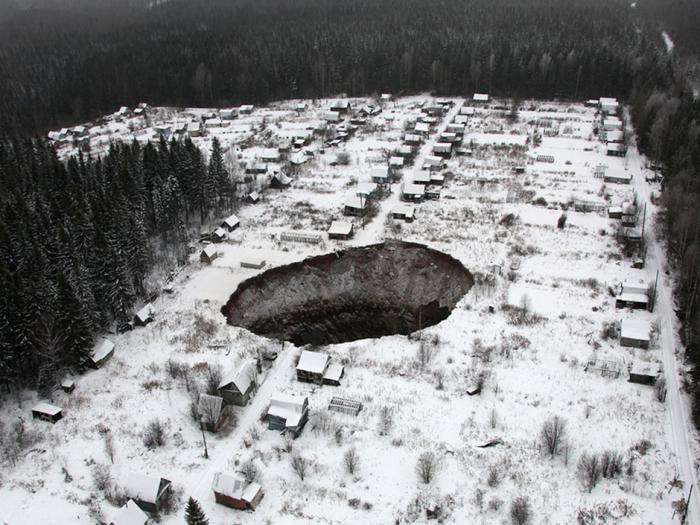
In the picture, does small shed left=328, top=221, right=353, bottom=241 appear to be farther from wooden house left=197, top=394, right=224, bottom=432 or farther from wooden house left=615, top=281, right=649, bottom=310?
wooden house left=197, top=394, right=224, bottom=432

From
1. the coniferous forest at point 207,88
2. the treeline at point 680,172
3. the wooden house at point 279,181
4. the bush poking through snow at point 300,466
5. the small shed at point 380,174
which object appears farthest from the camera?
the wooden house at point 279,181

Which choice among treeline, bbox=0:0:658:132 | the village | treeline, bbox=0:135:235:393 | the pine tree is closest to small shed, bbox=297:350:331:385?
the village

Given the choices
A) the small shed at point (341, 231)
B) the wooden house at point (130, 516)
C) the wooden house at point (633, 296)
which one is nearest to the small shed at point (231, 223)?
the small shed at point (341, 231)

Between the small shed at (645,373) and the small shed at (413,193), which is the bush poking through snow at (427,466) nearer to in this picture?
the small shed at (645,373)

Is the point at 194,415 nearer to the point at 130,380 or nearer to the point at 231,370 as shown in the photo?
the point at 231,370

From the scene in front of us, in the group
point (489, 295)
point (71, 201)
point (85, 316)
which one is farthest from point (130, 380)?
point (489, 295)

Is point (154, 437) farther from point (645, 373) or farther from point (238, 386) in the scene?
point (645, 373)
